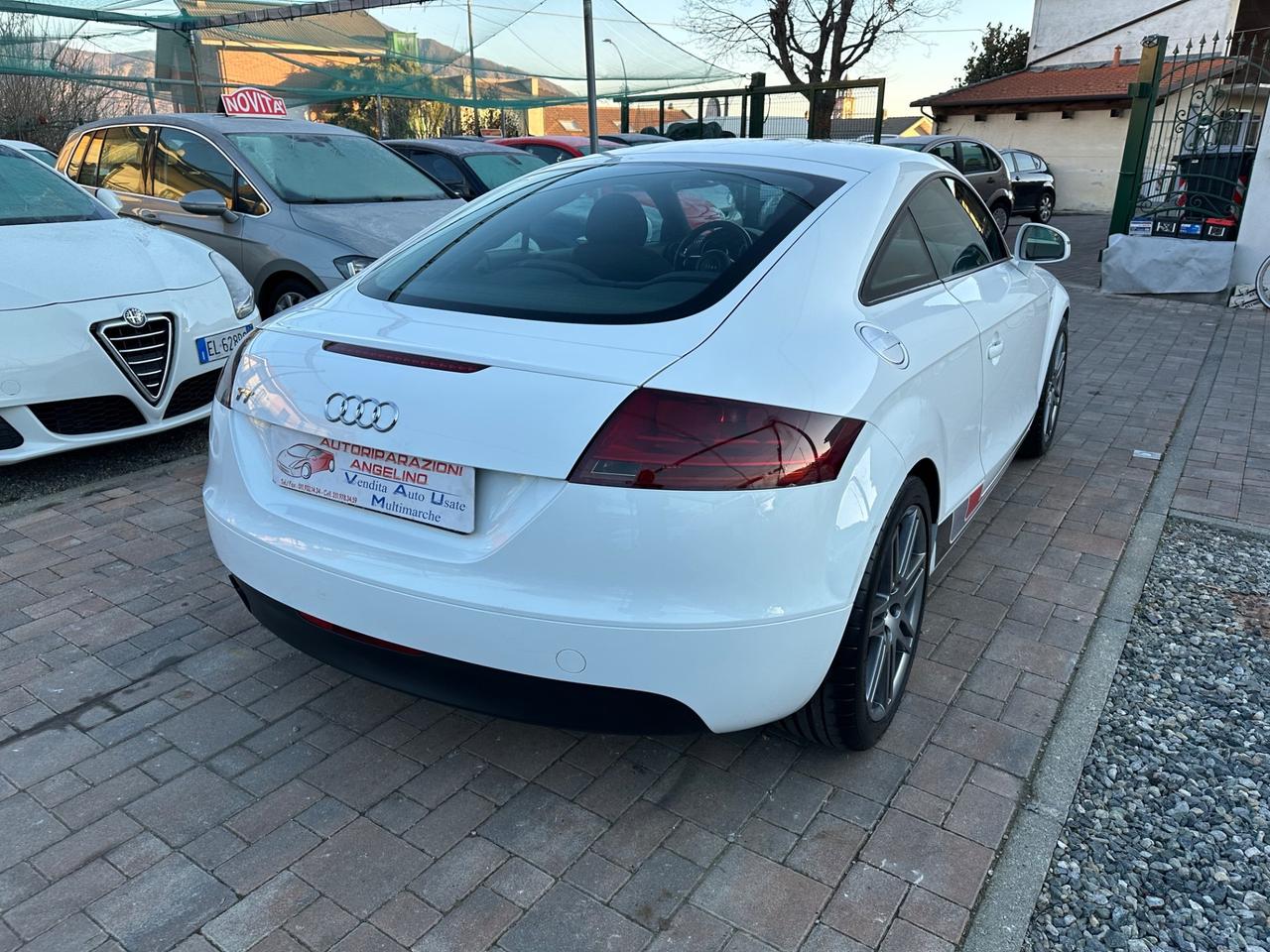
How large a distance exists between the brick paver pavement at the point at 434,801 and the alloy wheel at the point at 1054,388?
1.58m

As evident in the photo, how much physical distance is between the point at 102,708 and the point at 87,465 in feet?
7.85

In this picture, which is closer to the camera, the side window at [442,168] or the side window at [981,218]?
the side window at [981,218]

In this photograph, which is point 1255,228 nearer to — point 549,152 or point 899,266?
point 549,152

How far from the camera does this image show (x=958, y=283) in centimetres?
329

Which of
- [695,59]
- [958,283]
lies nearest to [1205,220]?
[958,283]

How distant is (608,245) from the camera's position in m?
2.75

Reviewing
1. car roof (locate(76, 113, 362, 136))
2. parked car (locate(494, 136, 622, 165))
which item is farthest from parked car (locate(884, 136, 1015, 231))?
car roof (locate(76, 113, 362, 136))

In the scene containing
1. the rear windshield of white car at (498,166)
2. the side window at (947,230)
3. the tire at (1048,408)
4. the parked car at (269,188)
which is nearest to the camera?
the side window at (947,230)

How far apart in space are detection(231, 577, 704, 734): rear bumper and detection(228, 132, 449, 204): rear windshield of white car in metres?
4.91

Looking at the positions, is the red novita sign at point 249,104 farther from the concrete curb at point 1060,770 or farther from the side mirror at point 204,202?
the concrete curb at point 1060,770

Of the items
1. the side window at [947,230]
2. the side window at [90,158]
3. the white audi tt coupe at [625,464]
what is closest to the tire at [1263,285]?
the side window at [947,230]

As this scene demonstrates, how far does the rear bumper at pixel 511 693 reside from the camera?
2117 mm

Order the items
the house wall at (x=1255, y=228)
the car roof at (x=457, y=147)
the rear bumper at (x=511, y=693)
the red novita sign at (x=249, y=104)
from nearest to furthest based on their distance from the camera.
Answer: the rear bumper at (x=511, y=693) → the red novita sign at (x=249, y=104) → the house wall at (x=1255, y=228) → the car roof at (x=457, y=147)

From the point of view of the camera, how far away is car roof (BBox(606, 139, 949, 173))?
9.88 ft
